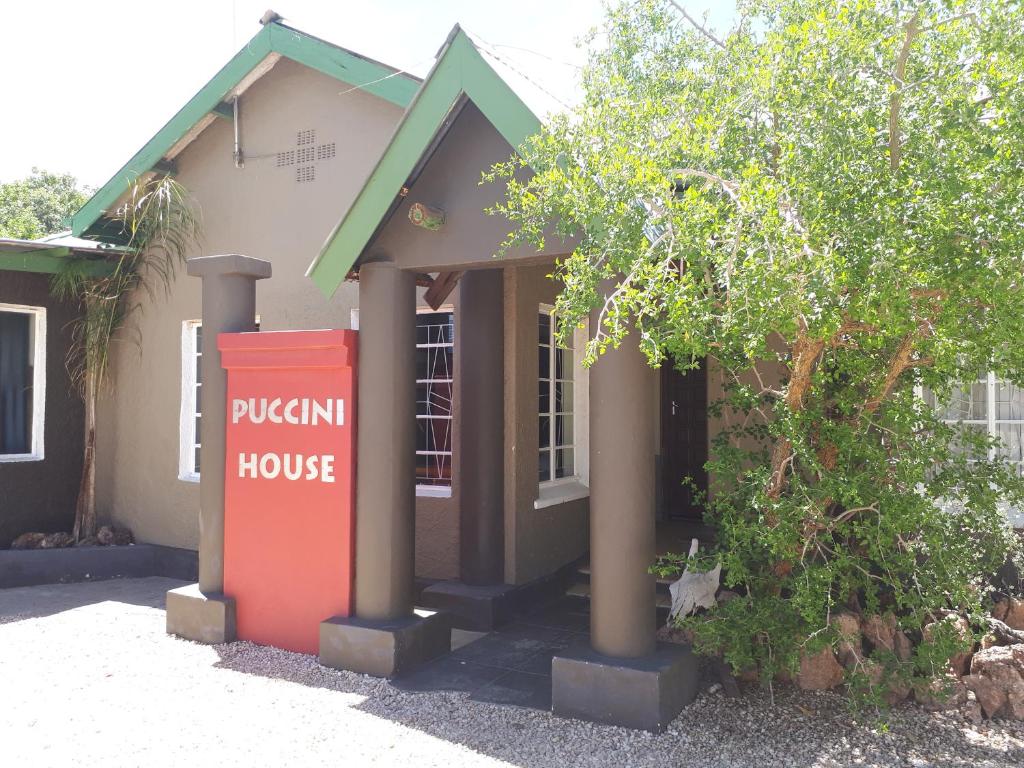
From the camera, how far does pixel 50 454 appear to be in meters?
9.21

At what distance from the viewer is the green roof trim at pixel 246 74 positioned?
24.8 ft

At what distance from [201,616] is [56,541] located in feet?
12.6

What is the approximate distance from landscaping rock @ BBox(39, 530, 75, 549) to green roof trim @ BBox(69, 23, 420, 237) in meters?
3.36

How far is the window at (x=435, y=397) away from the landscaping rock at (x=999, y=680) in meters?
4.50

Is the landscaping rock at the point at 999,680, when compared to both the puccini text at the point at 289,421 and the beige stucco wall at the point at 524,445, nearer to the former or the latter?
the beige stucco wall at the point at 524,445

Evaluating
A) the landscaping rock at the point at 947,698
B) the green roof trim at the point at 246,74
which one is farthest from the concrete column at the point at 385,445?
the landscaping rock at the point at 947,698

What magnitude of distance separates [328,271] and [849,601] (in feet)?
13.1

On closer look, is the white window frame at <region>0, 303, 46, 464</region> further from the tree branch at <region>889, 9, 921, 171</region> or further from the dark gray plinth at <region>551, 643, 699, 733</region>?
the tree branch at <region>889, 9, 921, 171</region>

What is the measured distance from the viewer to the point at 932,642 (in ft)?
14.6

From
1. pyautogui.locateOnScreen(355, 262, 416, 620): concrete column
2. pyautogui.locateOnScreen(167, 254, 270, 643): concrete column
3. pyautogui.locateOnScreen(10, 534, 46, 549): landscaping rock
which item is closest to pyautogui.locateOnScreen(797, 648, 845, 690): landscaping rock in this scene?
pyautogui.locateOnScreen(355, 262, 416, 620): concrete column

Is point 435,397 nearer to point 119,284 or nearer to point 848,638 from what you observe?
point 119,284

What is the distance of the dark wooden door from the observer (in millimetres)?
9844

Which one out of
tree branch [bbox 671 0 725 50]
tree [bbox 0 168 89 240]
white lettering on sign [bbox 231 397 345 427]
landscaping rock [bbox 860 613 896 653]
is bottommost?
landscaping rock [bbox 860 613 896 653]

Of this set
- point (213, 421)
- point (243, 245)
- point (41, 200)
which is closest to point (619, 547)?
point (213, 421)
